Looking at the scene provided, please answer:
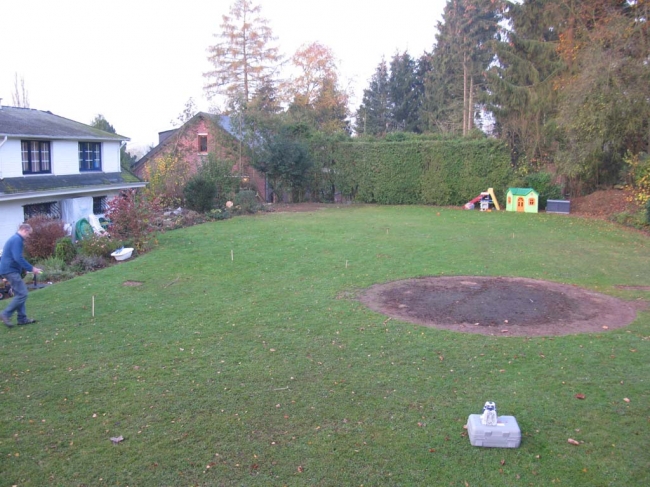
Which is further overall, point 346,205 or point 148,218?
point 346,205

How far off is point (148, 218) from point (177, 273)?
4.23 metres

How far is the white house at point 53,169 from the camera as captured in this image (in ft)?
56.4

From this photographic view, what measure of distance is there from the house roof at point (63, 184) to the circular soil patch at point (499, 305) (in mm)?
13228

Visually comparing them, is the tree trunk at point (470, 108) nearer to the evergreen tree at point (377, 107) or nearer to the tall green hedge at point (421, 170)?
the evergreen tree at point (377, 107)

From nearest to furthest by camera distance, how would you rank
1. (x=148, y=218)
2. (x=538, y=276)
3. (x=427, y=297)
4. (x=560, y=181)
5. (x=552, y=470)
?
(x=552, y=470) → (x=427, y=297) → (x=538, y=276) → (x=148, y=218) → (x=560, y=181)

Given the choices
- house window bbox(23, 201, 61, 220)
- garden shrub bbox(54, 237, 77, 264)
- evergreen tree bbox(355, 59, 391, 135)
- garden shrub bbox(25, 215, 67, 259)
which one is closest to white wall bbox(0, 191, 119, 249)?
house window bbox(23, 201, 61, 220)

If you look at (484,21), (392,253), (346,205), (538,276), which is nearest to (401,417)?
(538,276)

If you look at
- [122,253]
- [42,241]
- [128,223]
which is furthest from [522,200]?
[42,241]

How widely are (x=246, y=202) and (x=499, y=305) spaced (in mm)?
17267

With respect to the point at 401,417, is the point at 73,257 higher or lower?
higher

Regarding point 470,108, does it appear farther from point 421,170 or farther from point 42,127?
point 42,127

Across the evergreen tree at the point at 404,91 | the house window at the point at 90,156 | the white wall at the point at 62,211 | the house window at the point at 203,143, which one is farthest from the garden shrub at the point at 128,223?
the evergreen tree at the point at 404,91

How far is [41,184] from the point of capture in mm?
18375

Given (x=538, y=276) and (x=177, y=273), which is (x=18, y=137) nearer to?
(x=177, y=273)
